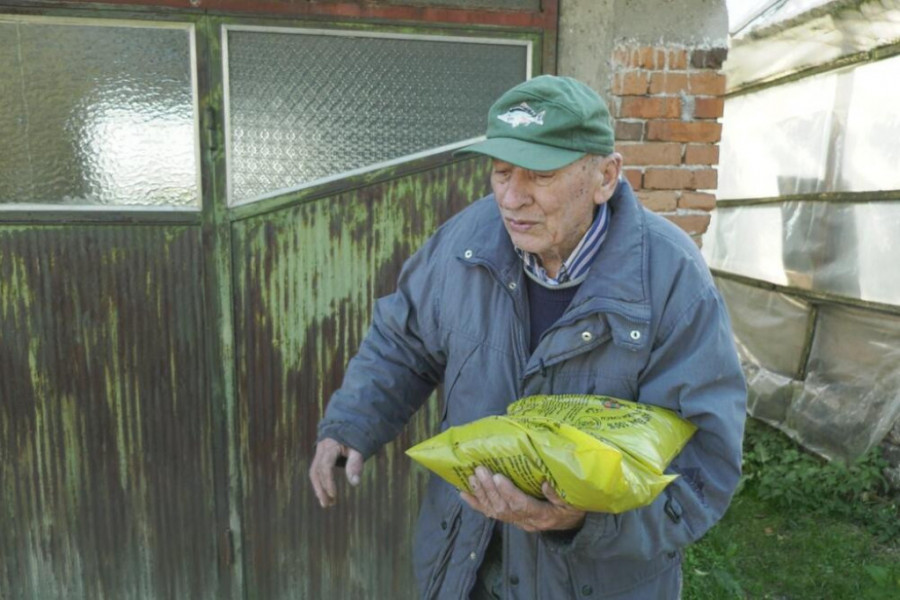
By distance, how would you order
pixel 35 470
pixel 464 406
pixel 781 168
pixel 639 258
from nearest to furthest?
pixel 639 258, pixel 464 406, pixel 35 470, pixel 781 168

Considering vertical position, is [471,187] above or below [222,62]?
below

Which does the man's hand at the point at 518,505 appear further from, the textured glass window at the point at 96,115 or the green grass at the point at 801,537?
the green grass at the point at 801,537

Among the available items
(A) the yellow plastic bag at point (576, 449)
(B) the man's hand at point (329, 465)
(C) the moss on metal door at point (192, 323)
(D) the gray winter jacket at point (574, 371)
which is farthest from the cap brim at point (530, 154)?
(C) the moss on metal door at point (192, 323)

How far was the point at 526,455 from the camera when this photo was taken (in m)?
1.49

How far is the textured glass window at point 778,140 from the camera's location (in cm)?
557

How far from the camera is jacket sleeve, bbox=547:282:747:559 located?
168cm

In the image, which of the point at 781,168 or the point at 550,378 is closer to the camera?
the point at 550,378

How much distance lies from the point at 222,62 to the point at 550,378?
173cm

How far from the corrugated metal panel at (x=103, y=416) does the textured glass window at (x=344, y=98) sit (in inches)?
16.6

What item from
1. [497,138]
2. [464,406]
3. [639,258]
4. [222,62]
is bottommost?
[464,406]

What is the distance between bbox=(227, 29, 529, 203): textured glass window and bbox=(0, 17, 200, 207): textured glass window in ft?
0.66

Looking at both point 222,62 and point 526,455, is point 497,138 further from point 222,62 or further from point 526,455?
point 222,62

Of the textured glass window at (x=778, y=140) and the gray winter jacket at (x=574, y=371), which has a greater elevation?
the textured glass window at (x=778, y=140)

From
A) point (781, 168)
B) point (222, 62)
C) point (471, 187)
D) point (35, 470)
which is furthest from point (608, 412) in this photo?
point (781, 168)
